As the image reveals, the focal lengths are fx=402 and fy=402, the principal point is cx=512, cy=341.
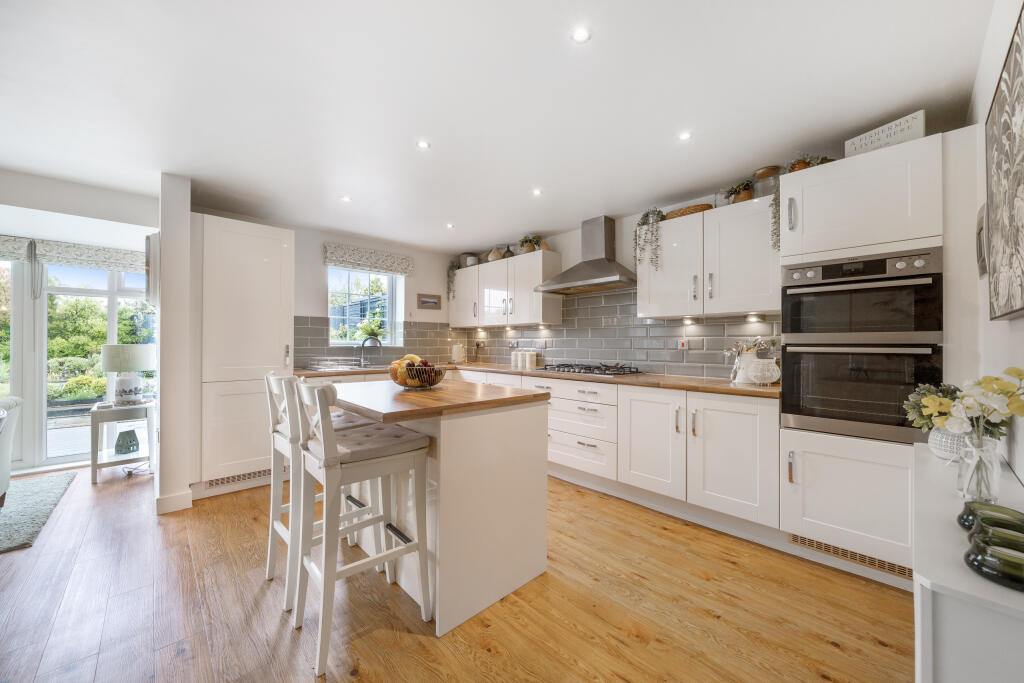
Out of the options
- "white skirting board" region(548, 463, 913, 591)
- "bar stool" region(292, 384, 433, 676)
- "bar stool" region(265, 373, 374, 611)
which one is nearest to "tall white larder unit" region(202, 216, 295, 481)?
"bar stool" region(265, 373, 374, 611)

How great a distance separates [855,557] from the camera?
2053 mm

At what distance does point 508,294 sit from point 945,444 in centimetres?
348

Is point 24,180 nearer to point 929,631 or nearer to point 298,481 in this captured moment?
point 298,481

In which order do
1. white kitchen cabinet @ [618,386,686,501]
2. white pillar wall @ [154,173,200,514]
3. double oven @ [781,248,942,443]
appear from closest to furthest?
double oven @ [781,248,942,443] < white kitchen cabinet @ [618,386,686,501] < white pillar wall @ [154,173,200,514]

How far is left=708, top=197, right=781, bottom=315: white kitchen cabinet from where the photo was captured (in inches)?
101

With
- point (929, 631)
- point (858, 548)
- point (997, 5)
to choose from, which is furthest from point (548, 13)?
point (858, 548)

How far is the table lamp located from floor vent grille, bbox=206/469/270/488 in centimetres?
117

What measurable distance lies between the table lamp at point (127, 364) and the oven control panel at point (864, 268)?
4.81 meters

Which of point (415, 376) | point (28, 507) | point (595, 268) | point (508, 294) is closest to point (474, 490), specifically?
point (415, 376)

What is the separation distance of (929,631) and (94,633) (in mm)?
2653

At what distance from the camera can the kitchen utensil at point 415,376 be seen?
2090mm

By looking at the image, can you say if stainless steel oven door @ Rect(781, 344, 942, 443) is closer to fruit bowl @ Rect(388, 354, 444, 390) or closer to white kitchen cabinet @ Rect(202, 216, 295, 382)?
fruit bowl @ Rect(388, 354, 444, 390)

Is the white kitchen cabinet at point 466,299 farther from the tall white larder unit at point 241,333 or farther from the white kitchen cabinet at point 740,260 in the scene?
the white kitchen cabinet at point 740,260

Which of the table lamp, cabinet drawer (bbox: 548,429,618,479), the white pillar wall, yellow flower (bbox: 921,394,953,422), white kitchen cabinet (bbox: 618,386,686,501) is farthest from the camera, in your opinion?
the table lamp
